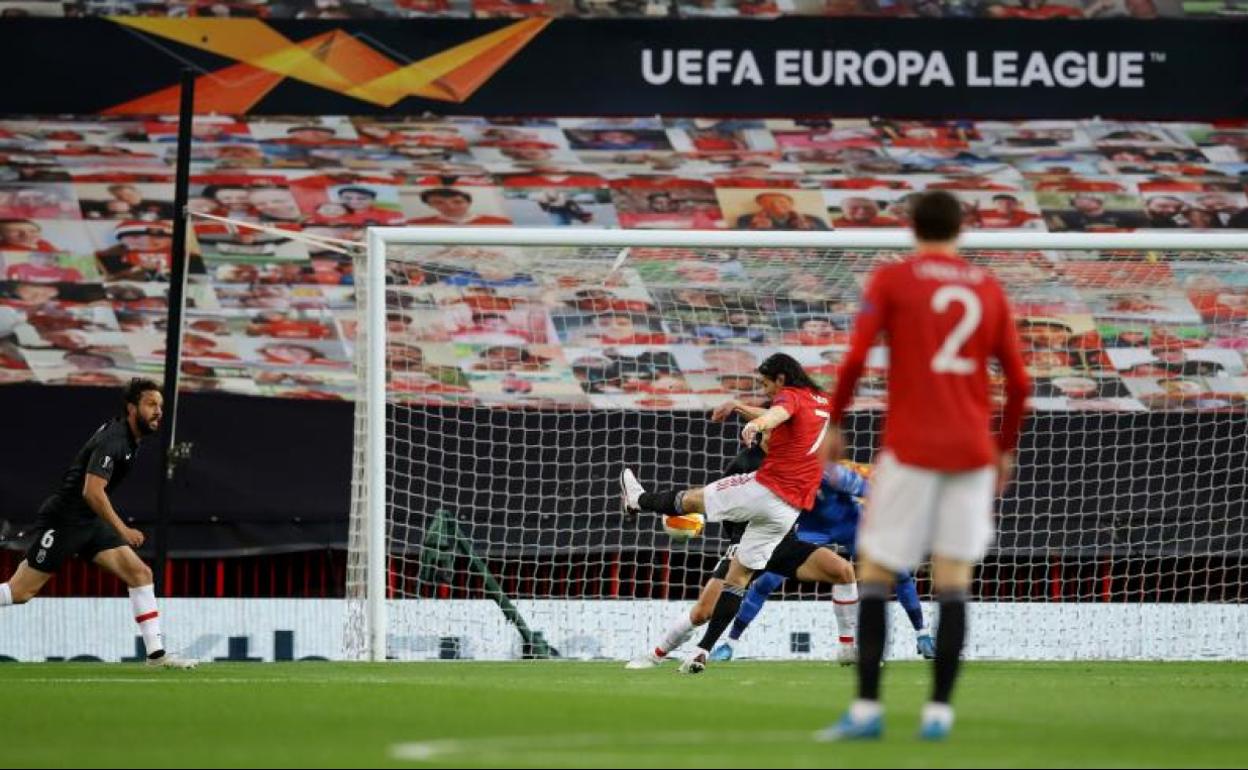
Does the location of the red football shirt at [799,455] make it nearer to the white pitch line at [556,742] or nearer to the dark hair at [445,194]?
the white pitch line at [556,742]

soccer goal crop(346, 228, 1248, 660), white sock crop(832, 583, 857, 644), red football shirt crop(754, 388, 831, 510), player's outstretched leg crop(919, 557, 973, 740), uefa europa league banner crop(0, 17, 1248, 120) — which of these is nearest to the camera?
player's outstretched leg crop(919, 557, 973, 740)

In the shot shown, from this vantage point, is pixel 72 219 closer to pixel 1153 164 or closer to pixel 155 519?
pixel 155 519

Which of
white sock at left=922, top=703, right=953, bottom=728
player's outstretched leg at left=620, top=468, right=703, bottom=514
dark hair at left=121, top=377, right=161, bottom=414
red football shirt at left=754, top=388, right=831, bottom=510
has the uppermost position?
dark hair at left=121, top=377, right=161, bottom=414

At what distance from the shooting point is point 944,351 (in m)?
6.80

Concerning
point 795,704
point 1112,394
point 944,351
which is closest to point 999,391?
point 1112,394

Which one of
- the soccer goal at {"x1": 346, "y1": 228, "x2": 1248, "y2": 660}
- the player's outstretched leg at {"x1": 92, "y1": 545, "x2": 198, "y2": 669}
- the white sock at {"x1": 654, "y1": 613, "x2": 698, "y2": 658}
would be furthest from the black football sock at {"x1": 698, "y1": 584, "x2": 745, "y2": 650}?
the player's outstretched leg at {"x1": 92, "y1": 545, "x2": 198, "y2": 669}

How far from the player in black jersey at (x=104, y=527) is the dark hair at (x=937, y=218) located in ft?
19.9

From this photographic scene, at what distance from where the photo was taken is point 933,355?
6793 millimetres

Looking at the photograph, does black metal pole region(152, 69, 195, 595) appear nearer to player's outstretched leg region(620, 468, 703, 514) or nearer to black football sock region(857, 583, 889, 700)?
player's outstretched leg region(620, 468, 703, 514)

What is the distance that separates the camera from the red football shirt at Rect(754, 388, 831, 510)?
39.7ft

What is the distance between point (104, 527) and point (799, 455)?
3.89 meters

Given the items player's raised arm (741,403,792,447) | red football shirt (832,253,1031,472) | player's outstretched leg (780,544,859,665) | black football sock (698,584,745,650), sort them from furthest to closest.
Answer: player's outstretched leg (780,544,859,665) → black football sock (698,584,745,650) → player's raised arm (741,403,792,447) → red football shirt (832,253,1031,472)

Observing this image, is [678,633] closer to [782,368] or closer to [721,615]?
[721,615]

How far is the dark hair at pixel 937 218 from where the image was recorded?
6.88 meters
